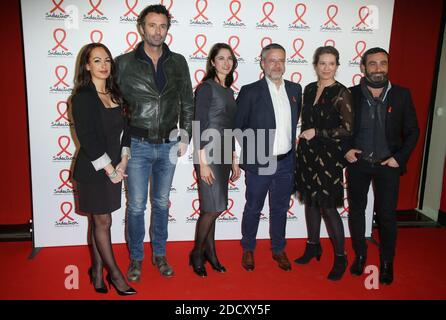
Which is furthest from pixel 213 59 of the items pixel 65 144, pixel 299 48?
pixel 65 144

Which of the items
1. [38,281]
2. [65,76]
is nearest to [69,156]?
[65,76]

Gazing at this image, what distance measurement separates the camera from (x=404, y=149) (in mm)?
2967

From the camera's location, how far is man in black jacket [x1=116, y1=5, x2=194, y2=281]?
286 centimetres

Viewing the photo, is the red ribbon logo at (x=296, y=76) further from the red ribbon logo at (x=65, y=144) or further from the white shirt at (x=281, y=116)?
the red ribbon logo at (x=65, y=144)

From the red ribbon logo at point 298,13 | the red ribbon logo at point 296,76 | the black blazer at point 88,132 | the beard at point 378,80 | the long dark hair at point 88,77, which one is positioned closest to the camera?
the black blazer at point 88,132

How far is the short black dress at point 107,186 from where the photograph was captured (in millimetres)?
2621

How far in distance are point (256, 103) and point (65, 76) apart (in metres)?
1.73

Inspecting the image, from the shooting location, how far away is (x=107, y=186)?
2672 millimetres

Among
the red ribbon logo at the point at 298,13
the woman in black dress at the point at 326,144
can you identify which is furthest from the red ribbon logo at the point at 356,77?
the woman in black dress at the point at 326,144

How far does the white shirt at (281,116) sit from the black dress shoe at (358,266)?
3.64ft

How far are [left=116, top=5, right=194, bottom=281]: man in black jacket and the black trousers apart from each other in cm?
139

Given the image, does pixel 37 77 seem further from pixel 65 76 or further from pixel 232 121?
pixel 232 121

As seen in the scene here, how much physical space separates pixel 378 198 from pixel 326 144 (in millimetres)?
624

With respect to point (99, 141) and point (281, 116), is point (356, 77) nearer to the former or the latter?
point (281, 116)
